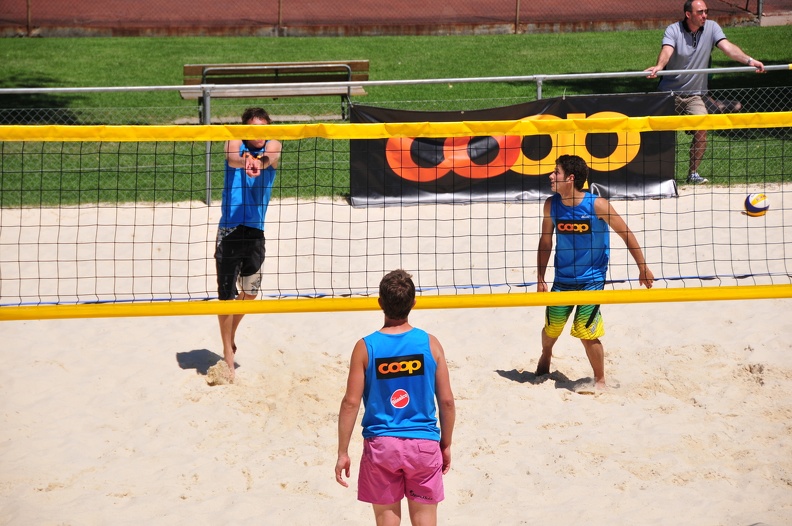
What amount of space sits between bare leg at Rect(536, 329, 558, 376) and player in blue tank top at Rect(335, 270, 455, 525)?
2.58m

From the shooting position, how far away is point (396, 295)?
14.1 ft

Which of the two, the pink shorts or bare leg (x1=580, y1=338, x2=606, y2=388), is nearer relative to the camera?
the pink shorts

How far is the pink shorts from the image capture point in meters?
4.33

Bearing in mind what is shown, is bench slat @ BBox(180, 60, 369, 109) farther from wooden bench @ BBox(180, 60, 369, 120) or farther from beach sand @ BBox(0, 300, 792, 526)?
beach sand @ BBox(0, 300, 792, 526)

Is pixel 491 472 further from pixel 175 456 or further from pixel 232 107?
pixel 232 107

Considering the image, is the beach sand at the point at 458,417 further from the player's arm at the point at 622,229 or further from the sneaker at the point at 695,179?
the sneaker at the point at 695,179

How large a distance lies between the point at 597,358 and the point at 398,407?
275 centimetres

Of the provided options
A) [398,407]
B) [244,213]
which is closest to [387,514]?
[398,407]

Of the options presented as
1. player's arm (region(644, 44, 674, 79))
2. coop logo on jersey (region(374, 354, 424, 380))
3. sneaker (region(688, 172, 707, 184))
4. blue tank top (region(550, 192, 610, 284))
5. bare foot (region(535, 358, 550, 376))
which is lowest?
bare foot (region(535, 358, 550, 376))

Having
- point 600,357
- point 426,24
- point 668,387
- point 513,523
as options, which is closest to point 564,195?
point 600,357

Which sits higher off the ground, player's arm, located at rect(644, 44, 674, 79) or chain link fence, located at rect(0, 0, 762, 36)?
chain link fence, located at rect(0, 0, 762, 36)

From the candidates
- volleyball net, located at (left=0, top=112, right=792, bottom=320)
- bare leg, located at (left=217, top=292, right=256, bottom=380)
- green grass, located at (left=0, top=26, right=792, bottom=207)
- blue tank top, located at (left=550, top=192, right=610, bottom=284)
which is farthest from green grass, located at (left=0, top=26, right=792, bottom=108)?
blue tank top, located at (left=550, top=192, right=610, bottom=284)

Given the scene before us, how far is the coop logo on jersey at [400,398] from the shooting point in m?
4.34

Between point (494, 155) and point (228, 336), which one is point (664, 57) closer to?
point (494, 155)
